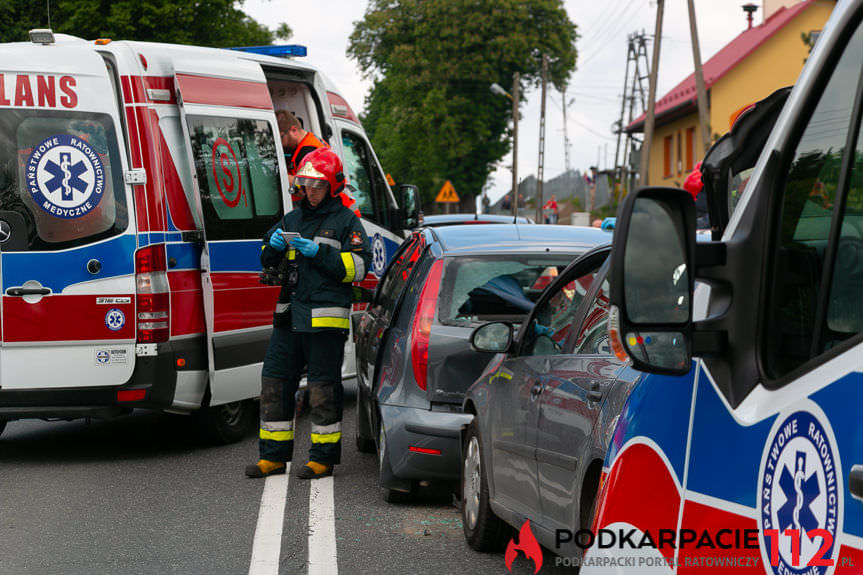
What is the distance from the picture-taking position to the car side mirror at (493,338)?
540cm

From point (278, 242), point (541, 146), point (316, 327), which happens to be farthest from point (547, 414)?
point (541, 146)

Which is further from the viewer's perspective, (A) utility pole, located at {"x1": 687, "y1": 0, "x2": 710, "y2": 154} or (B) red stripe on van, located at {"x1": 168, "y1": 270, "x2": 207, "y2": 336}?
(A) utility pole, located at {"x1": 687, "y1": 0, "x2": 710, "y2": 154}

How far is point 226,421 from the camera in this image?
9.09 meters

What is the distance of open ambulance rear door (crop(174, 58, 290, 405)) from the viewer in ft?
28.1

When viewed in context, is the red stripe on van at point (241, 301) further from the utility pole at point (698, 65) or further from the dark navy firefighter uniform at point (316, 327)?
the utility pole at point (698, 65)

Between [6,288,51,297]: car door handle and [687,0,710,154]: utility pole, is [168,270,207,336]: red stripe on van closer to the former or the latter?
[6,288,51,297]: car door handle

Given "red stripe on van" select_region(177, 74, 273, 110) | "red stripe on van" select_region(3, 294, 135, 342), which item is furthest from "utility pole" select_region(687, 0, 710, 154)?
"red stripe on van" select_region(3, 294, 135, 342)

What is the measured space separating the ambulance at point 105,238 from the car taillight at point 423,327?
2211 millimetres

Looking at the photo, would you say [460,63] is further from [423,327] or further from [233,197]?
[423,327]

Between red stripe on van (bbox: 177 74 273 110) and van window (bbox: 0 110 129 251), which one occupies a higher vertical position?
red stripe on van (bbox: 177 74 273 110)

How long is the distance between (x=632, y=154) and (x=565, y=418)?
2083 inches

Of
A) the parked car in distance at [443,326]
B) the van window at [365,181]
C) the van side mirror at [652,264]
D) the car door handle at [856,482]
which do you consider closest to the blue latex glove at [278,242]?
the parked car in distance at [443,326]

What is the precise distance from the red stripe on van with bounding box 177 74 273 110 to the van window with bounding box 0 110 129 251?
0.65 meters

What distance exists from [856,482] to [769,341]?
17.2 inches
